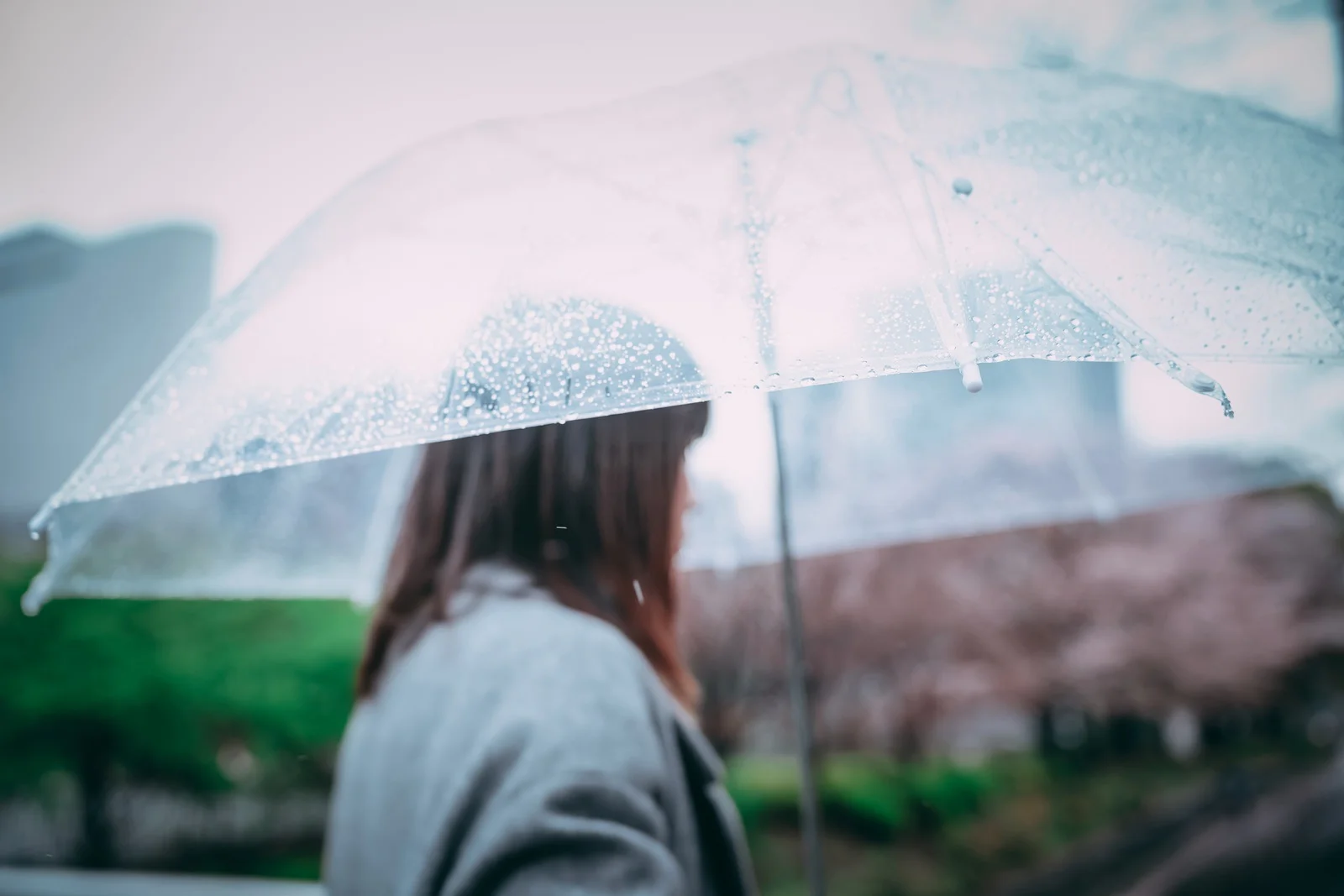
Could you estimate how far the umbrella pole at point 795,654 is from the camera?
147 cm

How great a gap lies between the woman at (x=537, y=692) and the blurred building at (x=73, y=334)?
2.43 meters

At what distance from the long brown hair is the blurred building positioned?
240 centimetres

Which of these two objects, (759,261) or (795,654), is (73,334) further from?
(759,261)

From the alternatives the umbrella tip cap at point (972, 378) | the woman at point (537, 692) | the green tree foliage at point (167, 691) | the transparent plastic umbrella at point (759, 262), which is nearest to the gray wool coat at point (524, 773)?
the woman at point (537, 692)

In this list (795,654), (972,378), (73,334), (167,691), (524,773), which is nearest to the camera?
(972,378)

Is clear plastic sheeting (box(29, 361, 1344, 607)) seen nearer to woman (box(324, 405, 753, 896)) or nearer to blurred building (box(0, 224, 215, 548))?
woman (box(324, 405, 753, 896))

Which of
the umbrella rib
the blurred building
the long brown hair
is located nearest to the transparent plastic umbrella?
the umbrella rib

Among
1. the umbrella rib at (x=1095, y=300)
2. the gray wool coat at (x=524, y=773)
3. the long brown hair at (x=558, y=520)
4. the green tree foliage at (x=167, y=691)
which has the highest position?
the umbrella rib at (x=1095, y=300)

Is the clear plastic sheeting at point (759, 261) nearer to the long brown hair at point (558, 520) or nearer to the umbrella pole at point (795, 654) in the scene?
the long brown hair at point (558, 520)

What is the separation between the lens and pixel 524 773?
75cm

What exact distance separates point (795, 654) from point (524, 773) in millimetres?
882

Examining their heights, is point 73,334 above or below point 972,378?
above

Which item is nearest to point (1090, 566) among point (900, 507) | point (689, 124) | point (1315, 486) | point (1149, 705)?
point (1149, 705)

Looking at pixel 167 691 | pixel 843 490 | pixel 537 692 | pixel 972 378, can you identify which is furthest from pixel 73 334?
pixel 972 378
